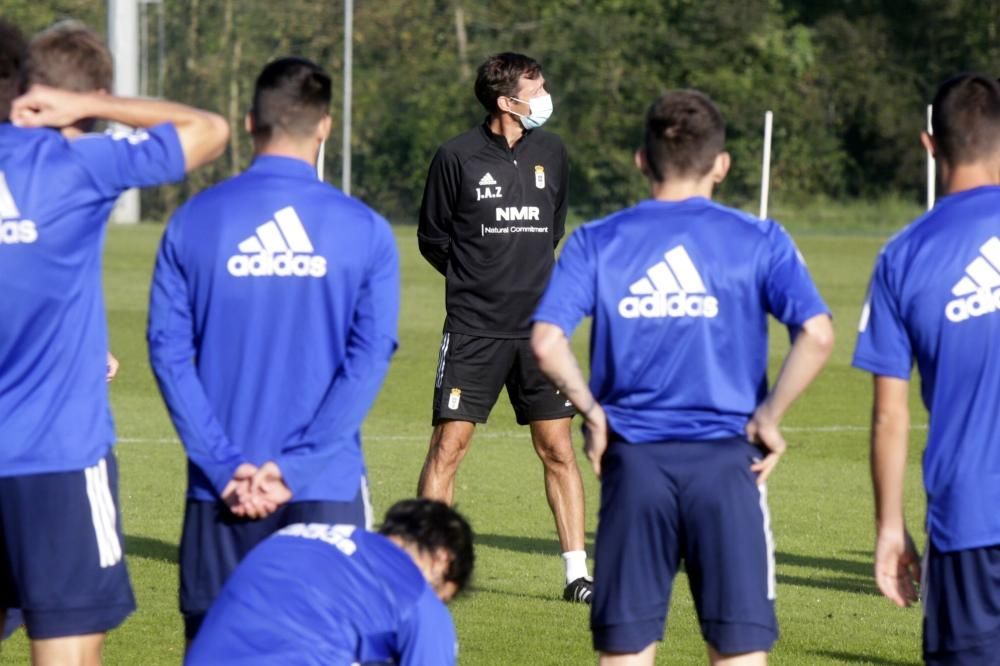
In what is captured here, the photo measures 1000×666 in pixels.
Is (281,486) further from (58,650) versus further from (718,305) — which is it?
(718,305)

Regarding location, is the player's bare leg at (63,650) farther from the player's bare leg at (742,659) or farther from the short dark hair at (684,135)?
the short dark hair at (684,135)

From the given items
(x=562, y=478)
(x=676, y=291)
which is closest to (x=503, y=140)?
(x=562, y=478)

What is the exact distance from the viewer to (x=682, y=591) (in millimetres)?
8938

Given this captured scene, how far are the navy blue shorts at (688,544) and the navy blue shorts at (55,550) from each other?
141 centimetres

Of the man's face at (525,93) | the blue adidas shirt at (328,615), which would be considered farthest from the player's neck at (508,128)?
the blue adidas shirt at (328,615)

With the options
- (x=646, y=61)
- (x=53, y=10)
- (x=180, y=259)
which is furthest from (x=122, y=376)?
(x=53, y=10)

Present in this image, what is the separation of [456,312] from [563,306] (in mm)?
3961

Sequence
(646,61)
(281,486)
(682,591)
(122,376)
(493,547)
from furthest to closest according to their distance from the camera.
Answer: (646,61) → (122,376) → (493,547) → (682,591) → (281,486)

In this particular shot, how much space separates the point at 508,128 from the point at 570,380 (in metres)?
4.04

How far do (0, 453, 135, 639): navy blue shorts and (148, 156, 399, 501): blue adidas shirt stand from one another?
1.12 ft

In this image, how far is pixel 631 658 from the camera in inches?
208

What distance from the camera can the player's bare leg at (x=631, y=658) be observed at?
5.29 metres

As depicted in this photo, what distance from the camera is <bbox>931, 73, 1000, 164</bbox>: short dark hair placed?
4.83 meters

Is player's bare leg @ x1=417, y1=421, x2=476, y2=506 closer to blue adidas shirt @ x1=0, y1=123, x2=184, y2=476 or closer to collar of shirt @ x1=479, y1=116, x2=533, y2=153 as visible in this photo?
collar of shirt @ x1=479, y1=116, x2=533, y2=153
